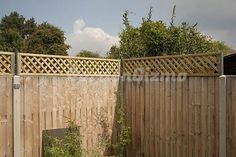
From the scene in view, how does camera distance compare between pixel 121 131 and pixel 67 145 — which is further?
pixel 121 131

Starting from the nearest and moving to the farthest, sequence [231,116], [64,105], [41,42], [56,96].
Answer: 1. [231,116]
2. [56,96]
3. [64,105]
4. [41,42]

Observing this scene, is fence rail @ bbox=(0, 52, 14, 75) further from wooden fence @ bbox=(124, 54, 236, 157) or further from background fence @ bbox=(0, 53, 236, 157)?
wooden fence @ bbox=(124, 54, 236, 157)

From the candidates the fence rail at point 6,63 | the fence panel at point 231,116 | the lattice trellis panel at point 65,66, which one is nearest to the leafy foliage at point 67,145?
the lattice trellis panel at point 65,66

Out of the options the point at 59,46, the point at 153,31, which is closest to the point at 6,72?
the point at 153,31

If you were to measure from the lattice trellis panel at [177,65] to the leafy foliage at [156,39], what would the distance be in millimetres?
3024

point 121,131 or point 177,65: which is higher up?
point 177,65

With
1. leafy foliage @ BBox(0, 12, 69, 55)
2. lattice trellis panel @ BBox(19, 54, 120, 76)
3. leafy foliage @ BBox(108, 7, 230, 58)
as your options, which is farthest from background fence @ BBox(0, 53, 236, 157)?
leafy foliage @ BBox(0, 12, 69, 55)

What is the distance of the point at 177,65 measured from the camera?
6867 mm

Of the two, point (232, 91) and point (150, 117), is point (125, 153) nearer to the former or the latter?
point (150, 117)

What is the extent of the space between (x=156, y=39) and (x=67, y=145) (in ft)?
16.9

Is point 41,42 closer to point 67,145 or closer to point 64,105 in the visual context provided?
point 64,105

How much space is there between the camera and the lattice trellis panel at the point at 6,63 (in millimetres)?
5836

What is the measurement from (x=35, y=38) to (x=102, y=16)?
859 inches

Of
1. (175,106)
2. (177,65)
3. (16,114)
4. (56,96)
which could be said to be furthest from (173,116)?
(16,114)
